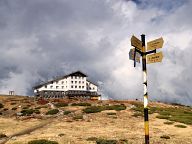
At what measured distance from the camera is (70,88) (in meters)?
147

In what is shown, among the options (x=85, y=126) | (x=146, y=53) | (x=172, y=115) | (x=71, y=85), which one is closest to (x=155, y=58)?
(x=146, y=53)

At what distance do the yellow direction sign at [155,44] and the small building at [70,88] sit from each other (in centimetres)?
12740

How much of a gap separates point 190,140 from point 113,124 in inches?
551

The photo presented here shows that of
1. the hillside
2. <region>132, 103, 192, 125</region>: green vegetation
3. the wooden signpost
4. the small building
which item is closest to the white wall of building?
the small building

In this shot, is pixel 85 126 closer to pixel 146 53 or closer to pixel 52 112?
pixel 52 112

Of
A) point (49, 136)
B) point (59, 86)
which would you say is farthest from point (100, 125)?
point (59, 86)

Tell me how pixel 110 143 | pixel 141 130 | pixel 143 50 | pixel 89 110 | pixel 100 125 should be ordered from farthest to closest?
pixel 89 110, pixel 100 125, pixel 141 130, pixel 110 143, pixel 143 50

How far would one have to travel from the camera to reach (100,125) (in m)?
46.2

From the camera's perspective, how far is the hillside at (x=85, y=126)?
34.7 metres

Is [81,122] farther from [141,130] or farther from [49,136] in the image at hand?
[49,136]

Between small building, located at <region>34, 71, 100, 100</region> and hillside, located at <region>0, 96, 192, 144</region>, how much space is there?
221 ft

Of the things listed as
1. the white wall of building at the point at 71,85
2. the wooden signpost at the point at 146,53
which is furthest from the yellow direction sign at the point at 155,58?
the white wall of building at the point at 71,85

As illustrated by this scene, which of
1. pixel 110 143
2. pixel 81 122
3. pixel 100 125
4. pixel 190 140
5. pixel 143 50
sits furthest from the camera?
pixel 81 122

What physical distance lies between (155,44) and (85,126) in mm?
34045
